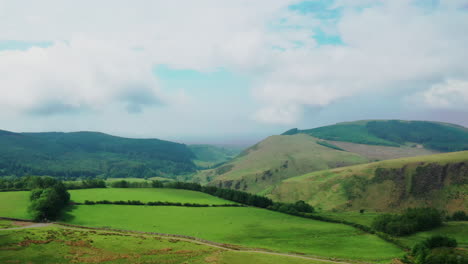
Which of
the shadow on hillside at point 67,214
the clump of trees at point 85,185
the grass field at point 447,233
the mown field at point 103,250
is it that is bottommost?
the grass field at point 447,233

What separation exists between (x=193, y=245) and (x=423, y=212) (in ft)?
339

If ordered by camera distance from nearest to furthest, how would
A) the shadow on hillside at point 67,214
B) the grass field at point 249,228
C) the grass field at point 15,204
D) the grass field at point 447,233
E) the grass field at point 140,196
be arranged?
the grass field at point 249,228 < the grass field at point 15,204 < the shadow on hillside at point 67,214 < the grass field at point 447,233 < the grass field at point 140,196

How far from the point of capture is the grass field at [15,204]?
3740 inches

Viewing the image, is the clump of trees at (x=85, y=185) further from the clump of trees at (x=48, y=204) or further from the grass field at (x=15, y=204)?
the clump of trees at (x=48, y=204)

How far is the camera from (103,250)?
204ft

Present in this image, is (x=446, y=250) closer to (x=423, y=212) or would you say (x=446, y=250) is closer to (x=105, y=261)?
(x=423, y=212)

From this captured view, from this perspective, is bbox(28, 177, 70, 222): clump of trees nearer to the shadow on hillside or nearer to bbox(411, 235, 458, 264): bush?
the shadow on hillside

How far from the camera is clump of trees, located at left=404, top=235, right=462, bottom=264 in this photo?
68.8 metres

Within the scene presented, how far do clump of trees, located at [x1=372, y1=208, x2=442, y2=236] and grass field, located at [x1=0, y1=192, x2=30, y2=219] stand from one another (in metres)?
131

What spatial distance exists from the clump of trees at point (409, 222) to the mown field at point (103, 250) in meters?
66.9

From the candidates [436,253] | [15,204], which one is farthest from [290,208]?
[15,204]

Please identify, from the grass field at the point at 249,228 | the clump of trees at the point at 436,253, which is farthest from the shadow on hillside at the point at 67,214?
the clump of trees at the point at 436,253

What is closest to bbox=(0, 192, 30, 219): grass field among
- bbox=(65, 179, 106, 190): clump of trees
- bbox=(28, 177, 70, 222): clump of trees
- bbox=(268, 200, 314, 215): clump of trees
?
bbox=(28, 177, 70, 222): clump of trees

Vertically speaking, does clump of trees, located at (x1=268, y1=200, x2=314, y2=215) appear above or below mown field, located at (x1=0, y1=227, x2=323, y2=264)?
below
